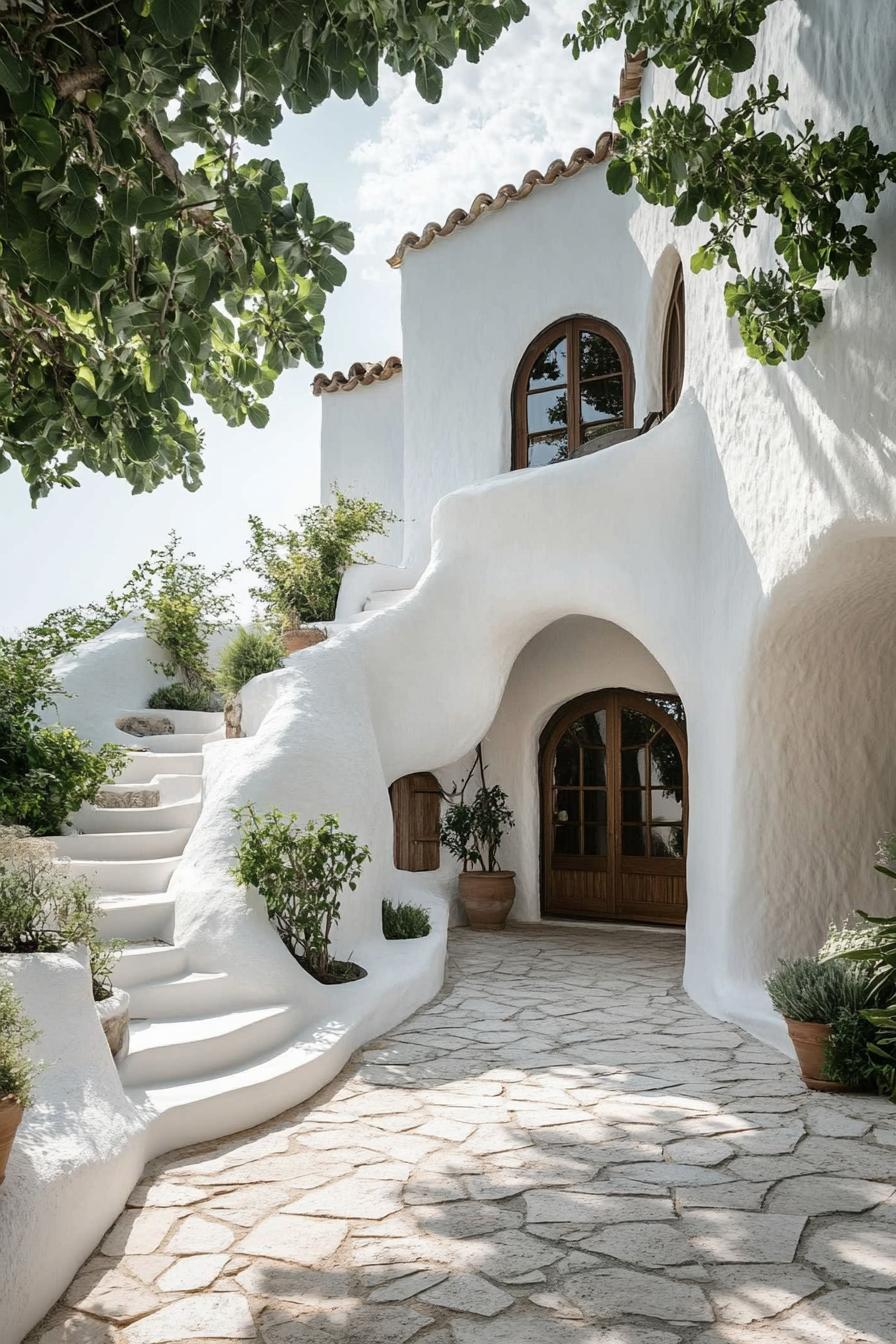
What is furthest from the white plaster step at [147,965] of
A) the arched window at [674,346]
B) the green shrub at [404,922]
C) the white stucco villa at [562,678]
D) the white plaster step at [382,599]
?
the arched window at [674,346]

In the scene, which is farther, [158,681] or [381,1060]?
[158,681]

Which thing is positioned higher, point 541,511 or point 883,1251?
point 541,511

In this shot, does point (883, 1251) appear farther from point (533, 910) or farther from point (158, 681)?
point (158, 681)

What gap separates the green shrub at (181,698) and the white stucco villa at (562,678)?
0.97 feet

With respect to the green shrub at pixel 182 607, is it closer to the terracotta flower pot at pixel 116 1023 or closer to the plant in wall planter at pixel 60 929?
the plant in wall planter at pixel 60 929

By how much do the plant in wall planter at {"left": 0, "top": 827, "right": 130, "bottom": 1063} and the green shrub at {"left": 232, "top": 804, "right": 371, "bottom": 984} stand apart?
996mm

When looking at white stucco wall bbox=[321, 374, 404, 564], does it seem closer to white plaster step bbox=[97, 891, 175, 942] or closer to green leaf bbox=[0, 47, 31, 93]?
white plaster step bbox=[97, 891, 175, 942]

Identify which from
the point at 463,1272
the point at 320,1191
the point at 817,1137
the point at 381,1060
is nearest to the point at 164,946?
the point at 381,1060

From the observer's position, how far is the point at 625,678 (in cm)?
1051

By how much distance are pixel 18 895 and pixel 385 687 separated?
4471mm

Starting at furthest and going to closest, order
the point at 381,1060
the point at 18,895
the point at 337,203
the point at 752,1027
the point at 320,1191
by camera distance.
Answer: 1. the point at 752,1027
2. the point at 381,1060
3. the point at 18,895
4. the point at 320,1191
5. the point at 337,203

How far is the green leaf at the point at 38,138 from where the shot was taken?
235 centimetres

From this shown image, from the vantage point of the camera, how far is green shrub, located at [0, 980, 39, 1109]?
10.5 ft

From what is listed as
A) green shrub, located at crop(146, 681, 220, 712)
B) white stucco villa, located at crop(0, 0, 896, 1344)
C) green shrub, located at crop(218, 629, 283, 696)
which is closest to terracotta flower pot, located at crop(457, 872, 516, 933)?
white stucco villa, located at crop(0, 0, 896, 1344)
